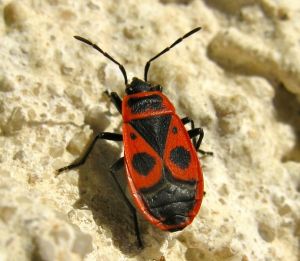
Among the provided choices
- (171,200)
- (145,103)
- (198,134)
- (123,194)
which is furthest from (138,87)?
(171,200)

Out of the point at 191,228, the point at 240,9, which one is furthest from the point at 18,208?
the point at 240,9

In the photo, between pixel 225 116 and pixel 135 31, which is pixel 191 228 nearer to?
pixel 225 116

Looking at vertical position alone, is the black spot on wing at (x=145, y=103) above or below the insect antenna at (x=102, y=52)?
below

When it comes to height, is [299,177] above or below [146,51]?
below

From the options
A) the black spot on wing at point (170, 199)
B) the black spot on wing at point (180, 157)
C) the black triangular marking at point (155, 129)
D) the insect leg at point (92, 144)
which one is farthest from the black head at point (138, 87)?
the black spot on wing at point (170, 199)

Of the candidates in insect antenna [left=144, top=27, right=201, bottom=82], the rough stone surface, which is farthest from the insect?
the rough stone surface

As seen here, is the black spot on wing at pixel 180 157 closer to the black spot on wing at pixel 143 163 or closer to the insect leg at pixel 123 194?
the black spot on wing at pixel 143 163
